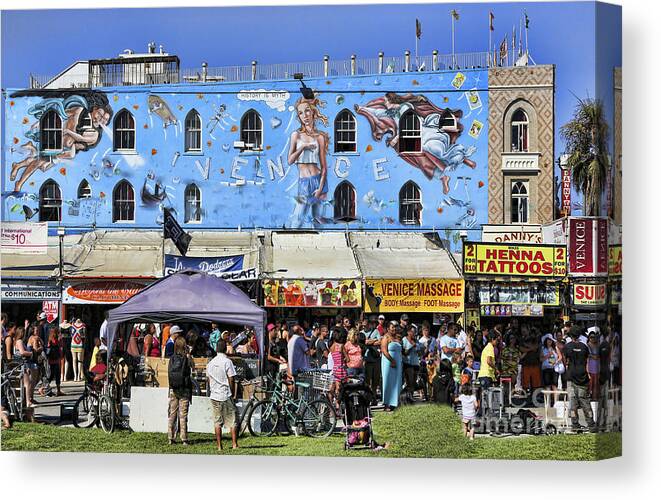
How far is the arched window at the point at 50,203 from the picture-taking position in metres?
22.6

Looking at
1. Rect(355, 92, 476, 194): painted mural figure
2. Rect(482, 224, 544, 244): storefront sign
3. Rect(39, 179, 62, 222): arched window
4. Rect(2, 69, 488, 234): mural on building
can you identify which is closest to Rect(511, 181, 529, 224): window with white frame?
Rect(482, 224, 544, 244): storefront sign

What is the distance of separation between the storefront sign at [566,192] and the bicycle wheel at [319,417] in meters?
5.23

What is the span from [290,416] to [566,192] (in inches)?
237

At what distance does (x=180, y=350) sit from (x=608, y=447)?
283 inches

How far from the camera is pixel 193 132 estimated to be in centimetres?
2261

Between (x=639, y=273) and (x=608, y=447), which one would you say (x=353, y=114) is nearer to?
(x=639, y=273)

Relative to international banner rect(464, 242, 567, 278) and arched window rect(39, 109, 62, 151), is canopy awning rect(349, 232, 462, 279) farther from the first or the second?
arched window rect(39, 109, 62, 151)

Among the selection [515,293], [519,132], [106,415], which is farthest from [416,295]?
[106,415]

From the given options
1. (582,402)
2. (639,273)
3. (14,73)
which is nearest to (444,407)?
(582,402)

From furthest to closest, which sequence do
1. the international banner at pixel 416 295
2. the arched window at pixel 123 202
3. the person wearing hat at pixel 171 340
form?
1. the arched window at pixel 123 202
2. the international banner at pixel 416 295
3. the person wearing hat at pixel 171 340

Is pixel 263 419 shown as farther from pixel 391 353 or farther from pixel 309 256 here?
pixel 309 256

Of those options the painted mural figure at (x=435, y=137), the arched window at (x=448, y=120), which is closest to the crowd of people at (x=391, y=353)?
the painted mural figure at (x=435, y=137)

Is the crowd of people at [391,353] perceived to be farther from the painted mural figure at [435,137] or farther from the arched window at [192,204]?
the painted mural figure at [435,137]

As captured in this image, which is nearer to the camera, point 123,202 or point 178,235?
point 178,235
